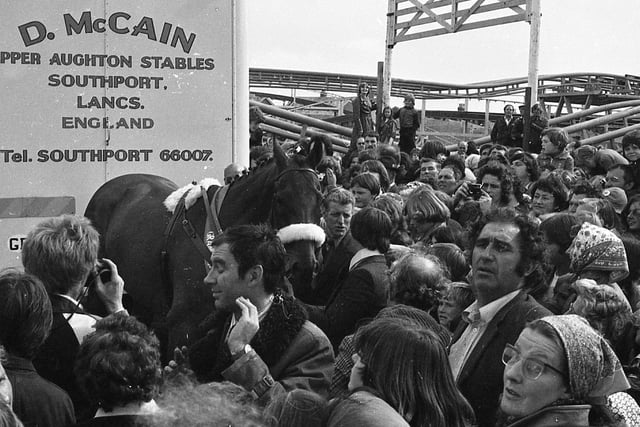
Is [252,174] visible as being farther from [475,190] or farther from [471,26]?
[471,26]

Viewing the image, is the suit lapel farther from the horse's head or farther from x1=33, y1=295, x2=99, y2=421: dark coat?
the horse's head

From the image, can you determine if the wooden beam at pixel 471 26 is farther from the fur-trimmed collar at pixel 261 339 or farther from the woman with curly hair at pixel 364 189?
the fur-trimmed collar at pixel 261 339

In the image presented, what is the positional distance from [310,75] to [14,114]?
758 inches

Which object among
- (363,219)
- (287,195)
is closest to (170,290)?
(287,195)

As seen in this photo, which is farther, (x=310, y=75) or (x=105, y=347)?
(x=310, y=75)

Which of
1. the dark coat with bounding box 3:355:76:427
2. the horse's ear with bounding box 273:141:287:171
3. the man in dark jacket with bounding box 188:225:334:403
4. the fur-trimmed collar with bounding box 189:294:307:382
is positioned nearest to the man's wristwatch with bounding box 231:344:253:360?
the man in dark jacket with bounding box 188:225:334:403

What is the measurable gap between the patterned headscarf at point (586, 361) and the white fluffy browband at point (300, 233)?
291 centimetres

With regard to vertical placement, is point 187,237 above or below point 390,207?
below

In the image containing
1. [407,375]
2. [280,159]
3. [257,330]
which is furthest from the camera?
[280,159]

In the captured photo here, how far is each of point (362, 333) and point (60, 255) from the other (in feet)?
6.03

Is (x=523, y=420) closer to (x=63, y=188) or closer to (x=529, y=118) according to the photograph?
(x=63, y=188)

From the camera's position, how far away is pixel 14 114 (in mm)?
6945

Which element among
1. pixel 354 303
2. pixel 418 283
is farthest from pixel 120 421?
pixel 354 303

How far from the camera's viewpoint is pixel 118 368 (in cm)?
286
